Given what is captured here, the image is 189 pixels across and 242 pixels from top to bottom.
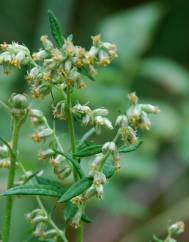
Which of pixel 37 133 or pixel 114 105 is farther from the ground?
pixel 114 105

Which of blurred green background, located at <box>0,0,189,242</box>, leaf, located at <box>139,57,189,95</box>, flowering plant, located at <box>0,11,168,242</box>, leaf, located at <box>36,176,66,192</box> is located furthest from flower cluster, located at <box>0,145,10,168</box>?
leaf, located at <box>139,57,189,95</box>

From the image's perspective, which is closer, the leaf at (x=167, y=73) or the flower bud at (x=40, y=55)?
the flower bud at (x=40, y=55)

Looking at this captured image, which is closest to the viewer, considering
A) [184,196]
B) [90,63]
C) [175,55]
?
[90,63]

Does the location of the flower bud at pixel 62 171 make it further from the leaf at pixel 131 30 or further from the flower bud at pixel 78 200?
the leaf at pixel 131 30

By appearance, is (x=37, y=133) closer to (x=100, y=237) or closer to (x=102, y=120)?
(x=102, y=120)

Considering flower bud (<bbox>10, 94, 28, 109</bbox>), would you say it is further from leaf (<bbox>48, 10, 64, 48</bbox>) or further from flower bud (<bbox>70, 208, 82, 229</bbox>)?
flower bud (<bbox>70, 208, 82, 229</bbox>)

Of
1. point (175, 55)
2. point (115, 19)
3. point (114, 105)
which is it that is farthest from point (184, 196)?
point (175, 55)

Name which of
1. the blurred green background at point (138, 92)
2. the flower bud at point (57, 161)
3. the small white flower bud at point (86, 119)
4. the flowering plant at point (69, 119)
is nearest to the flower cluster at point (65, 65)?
the flowering plant at point (69, 119)
